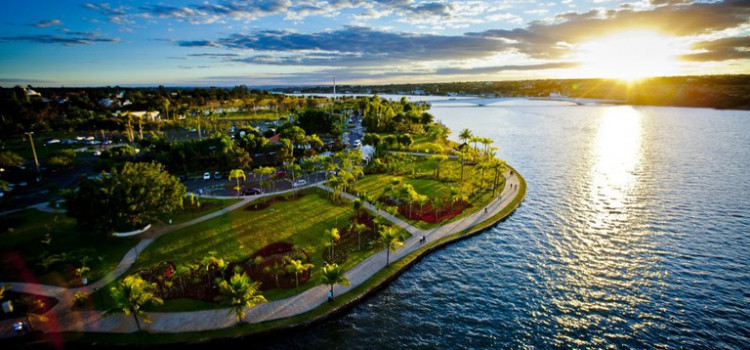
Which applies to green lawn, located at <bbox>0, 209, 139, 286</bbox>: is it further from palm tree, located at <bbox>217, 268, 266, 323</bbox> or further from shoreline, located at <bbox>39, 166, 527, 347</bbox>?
palm tree, located at <bbox>217, 268, 266, 323</bbox>

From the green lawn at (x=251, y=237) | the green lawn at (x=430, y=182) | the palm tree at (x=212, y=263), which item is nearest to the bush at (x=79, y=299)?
the green lawn at (x=251, y=237)

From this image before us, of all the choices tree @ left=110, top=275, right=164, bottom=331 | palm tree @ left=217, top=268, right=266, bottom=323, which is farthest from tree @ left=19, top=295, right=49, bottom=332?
palm tree @ left=217, top=268, right=266, bottom=323

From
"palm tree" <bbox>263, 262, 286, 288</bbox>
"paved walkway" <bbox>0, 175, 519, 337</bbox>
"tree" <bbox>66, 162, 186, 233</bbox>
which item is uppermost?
"tree" <bbox>66, 162, 186, 233</bbox>

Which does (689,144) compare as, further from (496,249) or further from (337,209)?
(337,209)

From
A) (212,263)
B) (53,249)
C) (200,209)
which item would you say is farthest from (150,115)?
(212,263)

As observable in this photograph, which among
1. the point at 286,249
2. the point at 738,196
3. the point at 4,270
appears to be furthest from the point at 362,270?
the point at 738,196

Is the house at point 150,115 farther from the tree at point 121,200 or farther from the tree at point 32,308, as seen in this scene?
the tree at point 32,308
